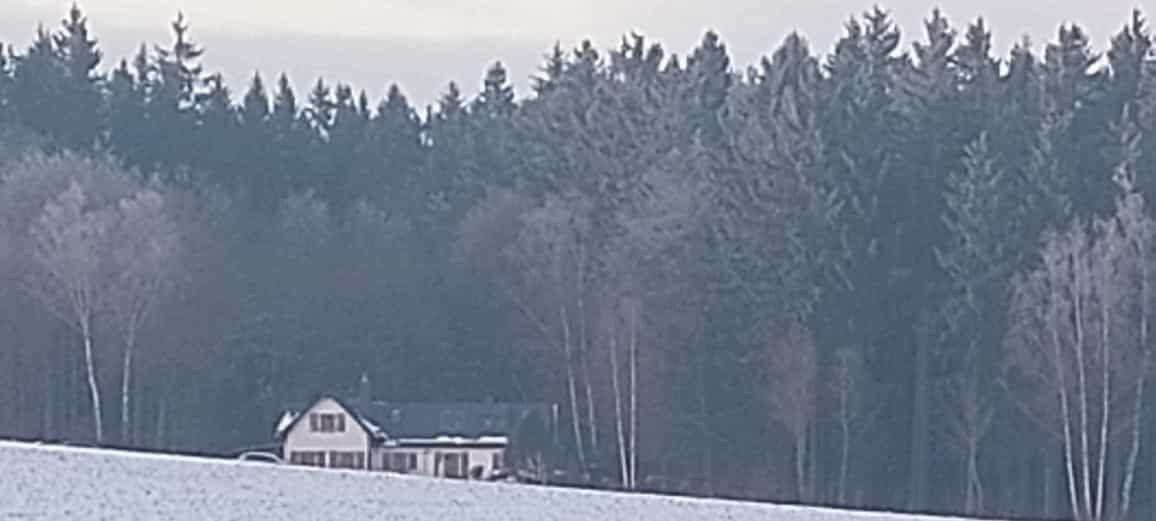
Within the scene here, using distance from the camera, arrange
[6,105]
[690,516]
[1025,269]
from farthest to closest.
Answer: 1. [6,105]
2. [1025,269]
3. [690,516]

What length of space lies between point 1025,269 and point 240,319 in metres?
13.9

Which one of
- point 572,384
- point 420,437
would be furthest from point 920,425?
point 420,437

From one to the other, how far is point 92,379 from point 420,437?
5303mm

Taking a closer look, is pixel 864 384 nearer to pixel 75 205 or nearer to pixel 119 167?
pixel 75 205

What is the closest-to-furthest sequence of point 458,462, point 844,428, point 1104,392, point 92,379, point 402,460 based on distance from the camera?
1. point 1104,392
2. point 844,428
3. point 458,462
4. point 92,379
5. point 402,460

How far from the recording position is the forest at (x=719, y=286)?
139 ft

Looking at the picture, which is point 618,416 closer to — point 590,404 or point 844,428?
point 590,404

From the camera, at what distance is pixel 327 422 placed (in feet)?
149

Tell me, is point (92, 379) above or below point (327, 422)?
above

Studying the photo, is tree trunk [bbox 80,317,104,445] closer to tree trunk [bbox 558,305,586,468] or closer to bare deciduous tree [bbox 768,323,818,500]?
tree trunk [bbox 558,305,586,468]

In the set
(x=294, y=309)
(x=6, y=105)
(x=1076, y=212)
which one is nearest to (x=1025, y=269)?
(x=1076, y=212)

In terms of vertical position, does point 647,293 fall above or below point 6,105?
below

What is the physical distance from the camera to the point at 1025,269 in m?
43.0

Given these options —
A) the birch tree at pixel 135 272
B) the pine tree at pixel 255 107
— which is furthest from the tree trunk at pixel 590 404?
the pine tree at pixel 255 107
